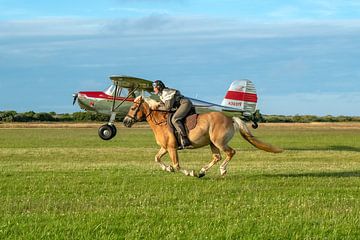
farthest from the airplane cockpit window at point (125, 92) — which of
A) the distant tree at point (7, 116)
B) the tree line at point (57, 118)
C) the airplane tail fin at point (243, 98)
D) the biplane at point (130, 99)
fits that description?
the distant tree at point (7, 116)

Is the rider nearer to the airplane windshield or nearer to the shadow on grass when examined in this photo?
the shadow on grass

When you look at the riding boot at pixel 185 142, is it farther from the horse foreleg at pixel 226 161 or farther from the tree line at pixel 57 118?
the tree line at pixel 57 118

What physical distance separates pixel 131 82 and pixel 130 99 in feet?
2.77

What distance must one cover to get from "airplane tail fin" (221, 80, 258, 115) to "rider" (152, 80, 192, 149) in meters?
17.7

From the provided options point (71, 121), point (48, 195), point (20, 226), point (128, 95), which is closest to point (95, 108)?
point (128, 95)

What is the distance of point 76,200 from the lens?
36.6 ft

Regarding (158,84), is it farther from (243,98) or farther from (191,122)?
(243,98)

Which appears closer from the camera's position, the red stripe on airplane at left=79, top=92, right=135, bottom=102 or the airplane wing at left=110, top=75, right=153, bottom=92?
the airplane wing at left=110, top=75, right=153, bottom=92

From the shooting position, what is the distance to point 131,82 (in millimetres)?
30562

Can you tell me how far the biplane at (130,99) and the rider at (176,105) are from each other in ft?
46.8

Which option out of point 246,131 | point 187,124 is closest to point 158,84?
point 187,124

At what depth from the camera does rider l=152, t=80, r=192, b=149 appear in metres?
15.0

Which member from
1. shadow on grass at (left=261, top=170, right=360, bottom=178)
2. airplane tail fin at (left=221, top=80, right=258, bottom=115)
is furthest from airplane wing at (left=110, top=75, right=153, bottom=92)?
shadow on grass at (left=261, top=170, right=360, bottom=178)

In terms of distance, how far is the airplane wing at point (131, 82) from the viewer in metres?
30.2
